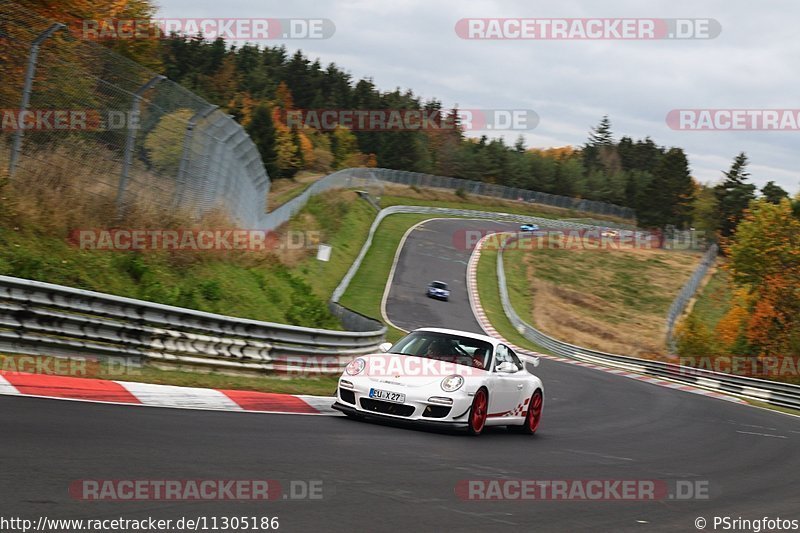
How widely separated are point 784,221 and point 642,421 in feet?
150

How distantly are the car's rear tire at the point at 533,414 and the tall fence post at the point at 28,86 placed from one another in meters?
7.96

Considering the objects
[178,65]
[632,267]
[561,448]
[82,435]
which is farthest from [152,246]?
[178,65]

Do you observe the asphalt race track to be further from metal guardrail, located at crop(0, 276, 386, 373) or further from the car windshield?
metal guardrail, located at crop(0, 276, 386, 373)

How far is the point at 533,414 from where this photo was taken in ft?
43.2

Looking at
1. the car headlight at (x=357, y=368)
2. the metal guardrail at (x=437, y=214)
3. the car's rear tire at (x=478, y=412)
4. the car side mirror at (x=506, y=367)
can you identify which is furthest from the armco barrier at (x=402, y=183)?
the car's rear tire at (x=478, y=412)

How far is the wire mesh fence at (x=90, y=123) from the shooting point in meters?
13.3

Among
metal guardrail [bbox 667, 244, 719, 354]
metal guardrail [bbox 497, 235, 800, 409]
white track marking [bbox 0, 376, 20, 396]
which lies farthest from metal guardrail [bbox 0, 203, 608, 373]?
metal guardrail [bbox 667, 244, 719, 354]

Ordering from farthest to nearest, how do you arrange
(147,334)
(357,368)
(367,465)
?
(147,334)
(357,368)
(367,465)

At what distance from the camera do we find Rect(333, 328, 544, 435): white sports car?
36.4ft

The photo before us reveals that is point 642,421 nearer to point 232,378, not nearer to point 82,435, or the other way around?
point 232,378

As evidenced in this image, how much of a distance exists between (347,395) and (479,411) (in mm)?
1653

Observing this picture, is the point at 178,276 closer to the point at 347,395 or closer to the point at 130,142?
the point at 130,142

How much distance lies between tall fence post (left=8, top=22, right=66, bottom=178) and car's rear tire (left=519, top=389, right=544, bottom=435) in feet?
26.1

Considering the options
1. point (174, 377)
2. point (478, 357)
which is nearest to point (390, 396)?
point (478, 357)
